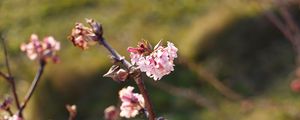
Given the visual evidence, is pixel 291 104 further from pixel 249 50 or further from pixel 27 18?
pixel 27 18

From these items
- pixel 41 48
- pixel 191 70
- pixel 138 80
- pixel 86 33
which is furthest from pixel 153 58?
pixel 191 70

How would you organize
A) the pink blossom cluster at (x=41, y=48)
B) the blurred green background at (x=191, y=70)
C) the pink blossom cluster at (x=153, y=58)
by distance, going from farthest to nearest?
the blurred green background at (x=191, y=70) → the pink blossom cluster at (x=41, y=48) → the pink blossom cluster at (x=153, y=58)

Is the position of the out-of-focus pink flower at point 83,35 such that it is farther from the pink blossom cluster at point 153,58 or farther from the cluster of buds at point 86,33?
the pink blossom cluster at point 153,58

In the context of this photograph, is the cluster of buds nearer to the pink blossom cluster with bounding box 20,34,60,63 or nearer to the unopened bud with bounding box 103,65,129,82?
the unopened bud with bounding box 103,65,129,82

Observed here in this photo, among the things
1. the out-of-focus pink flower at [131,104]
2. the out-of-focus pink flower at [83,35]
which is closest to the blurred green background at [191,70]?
the out-of-focus pink flower at [131,104]

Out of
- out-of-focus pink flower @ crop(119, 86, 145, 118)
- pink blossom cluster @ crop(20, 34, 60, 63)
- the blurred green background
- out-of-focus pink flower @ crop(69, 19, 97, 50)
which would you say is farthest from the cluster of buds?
the blurred green background

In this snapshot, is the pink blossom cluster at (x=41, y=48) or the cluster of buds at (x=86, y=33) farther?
the pink blossom cluster at (x=41, y=48)
